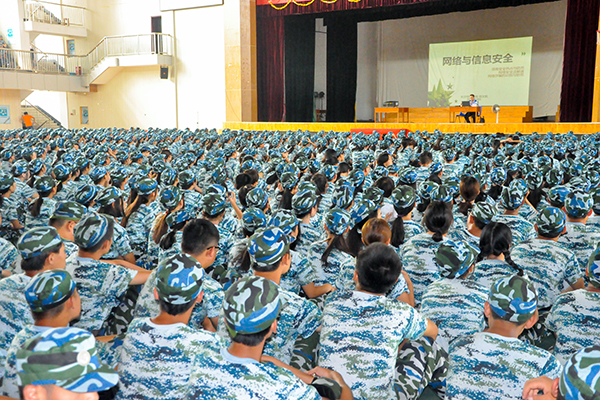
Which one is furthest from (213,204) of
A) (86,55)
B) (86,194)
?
(86,55)

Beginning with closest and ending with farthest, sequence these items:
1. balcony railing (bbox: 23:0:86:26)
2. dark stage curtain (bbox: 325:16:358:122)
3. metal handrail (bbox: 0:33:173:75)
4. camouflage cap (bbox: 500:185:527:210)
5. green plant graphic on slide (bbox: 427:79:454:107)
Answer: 1. camouflage cap (bbox: 500:185:527:210)
2. green plant graphic on slide (bbox: 427:79:454:107)
3. dark stage curtain (bbox: 325:16:358:122)
4. metal handrail (bbox: 0:33:173:75)
5. balcony railing (bbox: 23:0:86:26)

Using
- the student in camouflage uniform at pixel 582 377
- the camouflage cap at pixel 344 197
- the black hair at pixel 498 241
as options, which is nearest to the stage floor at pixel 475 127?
the camouflage cap at pixel 344 197

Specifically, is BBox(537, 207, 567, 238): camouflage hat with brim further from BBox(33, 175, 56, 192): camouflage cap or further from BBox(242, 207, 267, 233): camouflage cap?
BBox(33, 175, 56, 192): camouflage cap

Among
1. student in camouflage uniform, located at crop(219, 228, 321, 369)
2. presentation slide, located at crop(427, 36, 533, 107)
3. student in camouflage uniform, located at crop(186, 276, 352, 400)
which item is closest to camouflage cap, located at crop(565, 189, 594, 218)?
student in camouflage uniform, located at crop(219, 228, 321, 369)

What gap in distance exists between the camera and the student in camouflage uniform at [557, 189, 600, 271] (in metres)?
3.75

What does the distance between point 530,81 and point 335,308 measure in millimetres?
18516

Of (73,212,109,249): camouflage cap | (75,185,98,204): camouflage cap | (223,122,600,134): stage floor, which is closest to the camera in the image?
(73,212,109,249): camouflage cap

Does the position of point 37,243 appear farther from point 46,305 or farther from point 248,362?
point 248,362

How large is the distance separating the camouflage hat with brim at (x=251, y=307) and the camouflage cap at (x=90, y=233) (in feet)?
4.43

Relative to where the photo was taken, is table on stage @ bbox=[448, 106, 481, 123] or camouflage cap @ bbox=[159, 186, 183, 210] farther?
table on stage @ bbox=[448, 106, 481, 123]

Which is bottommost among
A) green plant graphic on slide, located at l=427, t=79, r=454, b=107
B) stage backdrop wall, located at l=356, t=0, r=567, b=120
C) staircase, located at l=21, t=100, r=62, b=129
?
staircase, located at l=21, t=100, r=62, b=129

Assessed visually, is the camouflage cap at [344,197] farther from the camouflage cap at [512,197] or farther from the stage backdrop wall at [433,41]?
the stage backdrop wall at [433,41]

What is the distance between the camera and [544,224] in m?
3.27

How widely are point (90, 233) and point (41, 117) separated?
81.1ft
